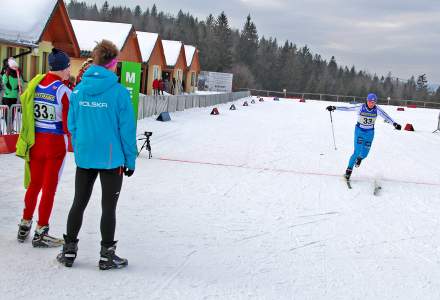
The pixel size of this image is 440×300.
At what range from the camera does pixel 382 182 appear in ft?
34.2

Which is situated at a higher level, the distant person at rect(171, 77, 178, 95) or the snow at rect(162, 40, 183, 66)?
the snow at rect(162, 40, 183, 66)

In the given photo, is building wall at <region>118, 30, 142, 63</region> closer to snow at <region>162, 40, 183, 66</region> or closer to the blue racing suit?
snow at <region>162, 40, 183, 66</region>

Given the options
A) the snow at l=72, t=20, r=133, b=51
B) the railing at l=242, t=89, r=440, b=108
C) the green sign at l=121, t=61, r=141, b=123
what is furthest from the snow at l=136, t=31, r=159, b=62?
the railing at l=242, t=89, r=440, b=108

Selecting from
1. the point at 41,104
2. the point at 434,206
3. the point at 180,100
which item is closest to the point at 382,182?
the point at 434,206

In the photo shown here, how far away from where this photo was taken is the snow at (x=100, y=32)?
30.0 metres

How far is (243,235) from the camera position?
597cm

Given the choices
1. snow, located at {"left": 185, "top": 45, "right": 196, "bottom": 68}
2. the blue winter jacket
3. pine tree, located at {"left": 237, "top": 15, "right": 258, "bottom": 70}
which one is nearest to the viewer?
the blue winter jacket

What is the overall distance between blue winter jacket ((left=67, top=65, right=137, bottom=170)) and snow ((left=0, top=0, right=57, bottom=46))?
50.7 ft

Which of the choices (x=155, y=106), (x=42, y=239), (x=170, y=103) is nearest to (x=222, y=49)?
(x=170, y=103)

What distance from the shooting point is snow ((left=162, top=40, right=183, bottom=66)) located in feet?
150

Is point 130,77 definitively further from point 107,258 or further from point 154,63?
point 154,63

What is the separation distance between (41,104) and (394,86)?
163m

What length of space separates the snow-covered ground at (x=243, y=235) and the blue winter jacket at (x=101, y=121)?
1039 mm

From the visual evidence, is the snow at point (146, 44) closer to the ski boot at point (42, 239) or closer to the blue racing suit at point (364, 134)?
the blue racing suit at point (364, 134)
